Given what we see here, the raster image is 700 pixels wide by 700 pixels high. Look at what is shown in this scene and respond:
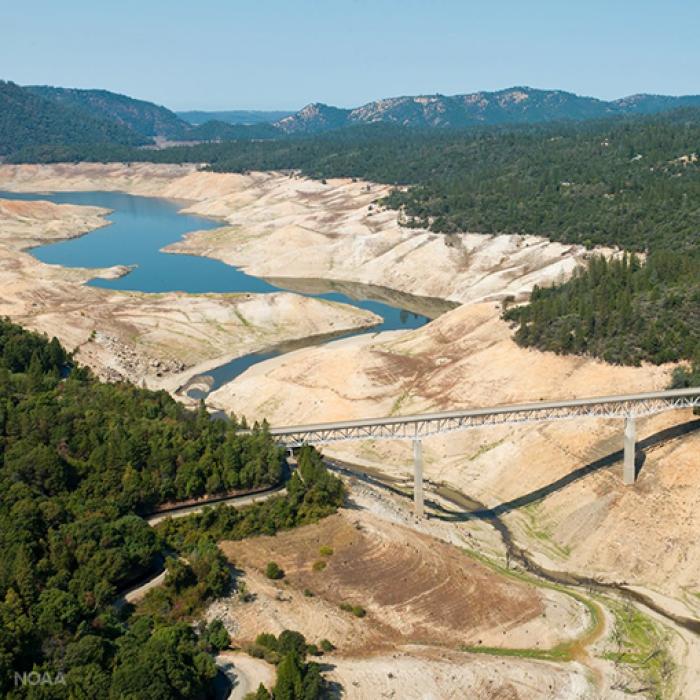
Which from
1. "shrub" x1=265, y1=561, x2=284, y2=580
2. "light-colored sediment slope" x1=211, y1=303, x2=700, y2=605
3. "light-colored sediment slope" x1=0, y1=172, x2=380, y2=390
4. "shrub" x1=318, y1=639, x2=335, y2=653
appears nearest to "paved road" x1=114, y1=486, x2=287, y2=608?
"shrub" x1=265, y1=561, x2=284, y2=580

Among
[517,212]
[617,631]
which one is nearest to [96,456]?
[617,631]

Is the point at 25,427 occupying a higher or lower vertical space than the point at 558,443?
higher

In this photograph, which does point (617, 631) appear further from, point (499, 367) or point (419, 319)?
point (419, 319)

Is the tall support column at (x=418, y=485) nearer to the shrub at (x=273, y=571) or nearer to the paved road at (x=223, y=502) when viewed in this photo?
the paved road at (x=223, y=502)

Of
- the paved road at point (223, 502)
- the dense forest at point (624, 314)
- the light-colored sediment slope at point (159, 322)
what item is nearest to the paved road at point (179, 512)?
the paved road at point (223, 502)

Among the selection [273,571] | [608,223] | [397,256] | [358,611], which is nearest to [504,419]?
[358,611]

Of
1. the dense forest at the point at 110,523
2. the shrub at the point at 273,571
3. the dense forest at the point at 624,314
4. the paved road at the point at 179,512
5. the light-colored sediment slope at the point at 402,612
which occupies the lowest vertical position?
the light-colored sediment slope at the point at 402,612

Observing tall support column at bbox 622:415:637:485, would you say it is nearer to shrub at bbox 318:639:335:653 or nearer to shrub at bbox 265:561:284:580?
shrub at bbox 265:561:284:580
